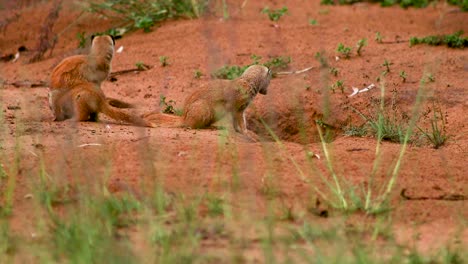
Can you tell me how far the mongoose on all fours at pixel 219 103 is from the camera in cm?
→ 771

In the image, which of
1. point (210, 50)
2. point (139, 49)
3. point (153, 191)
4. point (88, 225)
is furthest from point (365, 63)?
point (88, 225)

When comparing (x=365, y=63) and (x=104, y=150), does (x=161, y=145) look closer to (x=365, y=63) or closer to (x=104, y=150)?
(x=104, y=150)

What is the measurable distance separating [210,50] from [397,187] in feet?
15.0

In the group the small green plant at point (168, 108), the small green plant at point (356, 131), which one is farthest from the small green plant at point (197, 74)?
the small green plant at point (356, 131)

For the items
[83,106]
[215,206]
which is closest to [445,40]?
[83,106]

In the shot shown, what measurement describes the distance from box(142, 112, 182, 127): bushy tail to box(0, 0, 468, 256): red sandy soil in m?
0.23

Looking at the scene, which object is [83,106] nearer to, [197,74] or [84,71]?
[84,71]

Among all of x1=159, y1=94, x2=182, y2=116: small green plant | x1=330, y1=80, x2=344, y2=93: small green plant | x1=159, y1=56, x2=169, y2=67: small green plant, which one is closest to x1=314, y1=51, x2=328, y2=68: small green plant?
x1=330, y1=80, x2=344, y2=93: small green plant

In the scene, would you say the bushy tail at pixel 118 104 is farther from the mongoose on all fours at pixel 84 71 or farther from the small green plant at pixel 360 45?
the small green plant at pixel 360 45

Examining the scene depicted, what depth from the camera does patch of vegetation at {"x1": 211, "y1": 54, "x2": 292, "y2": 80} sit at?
9.04 m

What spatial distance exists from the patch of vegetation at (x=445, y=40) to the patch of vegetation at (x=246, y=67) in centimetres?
133

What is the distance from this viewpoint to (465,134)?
748 cm

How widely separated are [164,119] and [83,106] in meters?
0.76

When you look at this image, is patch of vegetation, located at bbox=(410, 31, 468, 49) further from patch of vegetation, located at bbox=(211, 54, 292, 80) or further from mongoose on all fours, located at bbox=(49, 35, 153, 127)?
mongoose on all fours, located at bbox=(49, 35, 153, 127)
